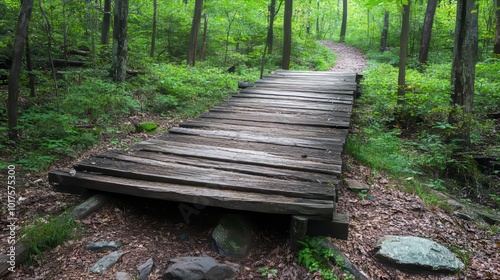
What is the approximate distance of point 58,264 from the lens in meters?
3.23

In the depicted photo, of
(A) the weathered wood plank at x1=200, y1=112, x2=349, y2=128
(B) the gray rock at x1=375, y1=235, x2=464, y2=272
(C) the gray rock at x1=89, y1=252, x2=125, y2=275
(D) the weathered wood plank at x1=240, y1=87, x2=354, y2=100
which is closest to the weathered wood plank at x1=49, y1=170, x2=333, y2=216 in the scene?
(C) the gray rock at x1=89, y1=252, x2=125, y2=275

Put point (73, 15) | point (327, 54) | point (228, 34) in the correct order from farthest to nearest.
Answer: point (327, 54) < point (228, 34) < point (73, 15)

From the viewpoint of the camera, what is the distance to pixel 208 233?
12.7ft

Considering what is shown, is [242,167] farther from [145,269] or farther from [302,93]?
[302,93]

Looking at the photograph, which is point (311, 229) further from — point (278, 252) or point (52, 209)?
point (52, 209)

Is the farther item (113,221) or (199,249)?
(113,221)

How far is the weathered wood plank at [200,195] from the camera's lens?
3510 mm

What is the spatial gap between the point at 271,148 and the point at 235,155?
66 cm

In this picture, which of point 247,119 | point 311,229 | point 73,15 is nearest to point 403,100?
point 247,119

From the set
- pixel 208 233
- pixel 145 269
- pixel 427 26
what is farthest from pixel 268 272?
pixel 427 26

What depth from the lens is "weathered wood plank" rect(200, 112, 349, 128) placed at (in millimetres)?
6547

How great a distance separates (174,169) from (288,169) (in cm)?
149

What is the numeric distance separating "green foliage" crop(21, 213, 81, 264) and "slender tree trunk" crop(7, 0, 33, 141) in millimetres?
3483

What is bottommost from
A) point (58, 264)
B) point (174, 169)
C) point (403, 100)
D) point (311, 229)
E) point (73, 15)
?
point (58, 264)
